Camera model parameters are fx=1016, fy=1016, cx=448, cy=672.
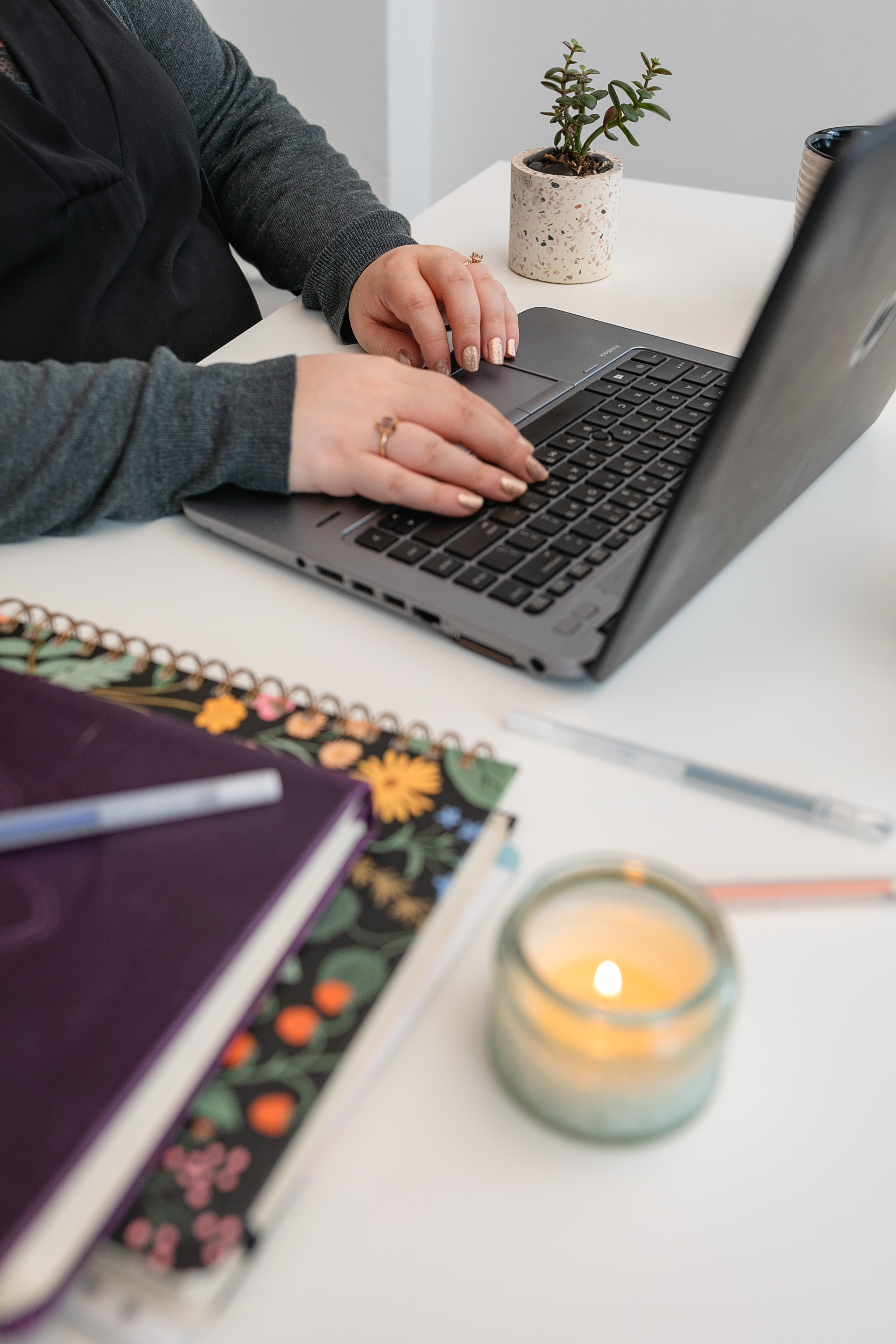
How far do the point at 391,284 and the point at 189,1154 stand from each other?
69cm

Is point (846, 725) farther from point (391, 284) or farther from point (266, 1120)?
point (391, 284)

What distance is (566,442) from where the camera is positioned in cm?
67

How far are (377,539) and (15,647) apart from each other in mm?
203

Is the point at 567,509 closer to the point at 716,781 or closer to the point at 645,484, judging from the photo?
the point at 645,484

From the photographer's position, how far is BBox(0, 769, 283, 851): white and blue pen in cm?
36

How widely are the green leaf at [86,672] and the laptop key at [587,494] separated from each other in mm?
278

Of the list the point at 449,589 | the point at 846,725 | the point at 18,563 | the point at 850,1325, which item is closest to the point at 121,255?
the point at 18,563

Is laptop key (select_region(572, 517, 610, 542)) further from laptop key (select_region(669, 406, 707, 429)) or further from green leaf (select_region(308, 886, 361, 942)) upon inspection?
green leaf (select_region(308, 886, 361, 942))

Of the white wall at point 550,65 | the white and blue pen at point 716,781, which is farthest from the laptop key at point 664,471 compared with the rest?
the white wall at point 550,65

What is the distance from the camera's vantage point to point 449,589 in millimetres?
543

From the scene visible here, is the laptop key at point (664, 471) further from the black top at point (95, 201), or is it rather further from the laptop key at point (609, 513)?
the black top at point (95, 201)

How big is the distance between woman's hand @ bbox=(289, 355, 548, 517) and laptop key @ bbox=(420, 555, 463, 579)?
0.13 ft

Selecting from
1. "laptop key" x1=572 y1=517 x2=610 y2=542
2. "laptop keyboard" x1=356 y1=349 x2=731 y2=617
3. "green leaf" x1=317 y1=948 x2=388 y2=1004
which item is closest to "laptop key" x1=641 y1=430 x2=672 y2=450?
"laptop keyboard" x1=356 y1=349 x2=731 y2=617

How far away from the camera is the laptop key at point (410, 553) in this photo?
0.57m
